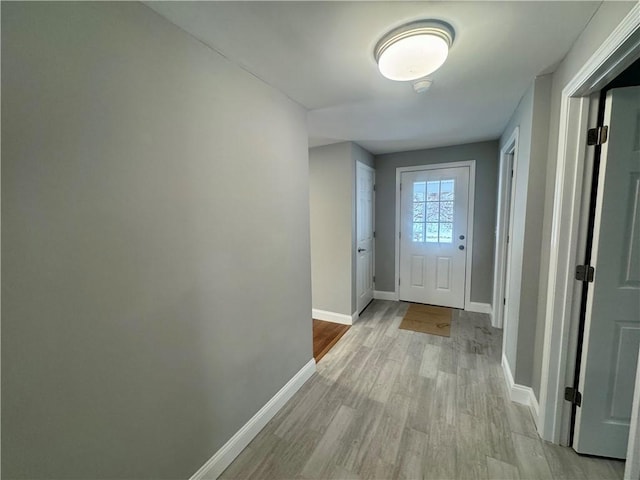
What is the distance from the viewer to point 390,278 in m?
4.04

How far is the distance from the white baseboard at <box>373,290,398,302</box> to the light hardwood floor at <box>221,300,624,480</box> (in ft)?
4.73

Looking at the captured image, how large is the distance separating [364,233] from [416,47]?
8.43ft

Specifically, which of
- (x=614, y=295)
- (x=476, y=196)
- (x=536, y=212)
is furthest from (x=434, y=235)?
(x=614, y=295)

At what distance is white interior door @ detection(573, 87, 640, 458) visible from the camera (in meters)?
1.29

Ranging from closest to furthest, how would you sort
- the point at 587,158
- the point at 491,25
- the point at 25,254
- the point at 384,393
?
1. the point at 25,254
2. the point at 491,25
3. the point at 587,158
4. the point at 384,393

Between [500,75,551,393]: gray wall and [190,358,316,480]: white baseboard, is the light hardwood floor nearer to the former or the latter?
[190,358,316,480]: white baseboard

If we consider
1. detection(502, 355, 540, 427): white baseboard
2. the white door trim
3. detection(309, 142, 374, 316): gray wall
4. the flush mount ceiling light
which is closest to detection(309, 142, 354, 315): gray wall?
detection(309, 142, 374, 316): gray wall

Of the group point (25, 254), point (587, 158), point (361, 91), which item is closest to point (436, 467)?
point (587, 158)

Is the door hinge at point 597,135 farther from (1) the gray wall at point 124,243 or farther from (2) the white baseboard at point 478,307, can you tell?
(2) the white baseboard at point 478,307

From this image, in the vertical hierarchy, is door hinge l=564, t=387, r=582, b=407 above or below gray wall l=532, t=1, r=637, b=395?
below

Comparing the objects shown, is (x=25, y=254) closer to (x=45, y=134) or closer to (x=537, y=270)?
(x=45, y=134)

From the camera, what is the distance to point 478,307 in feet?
11.6

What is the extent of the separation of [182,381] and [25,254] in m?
0.82

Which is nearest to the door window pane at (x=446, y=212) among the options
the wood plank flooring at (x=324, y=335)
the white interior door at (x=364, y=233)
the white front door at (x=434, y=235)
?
the white front door at (x=434, y=235)
